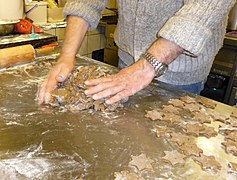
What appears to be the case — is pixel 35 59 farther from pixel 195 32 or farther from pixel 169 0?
pixel 195 32

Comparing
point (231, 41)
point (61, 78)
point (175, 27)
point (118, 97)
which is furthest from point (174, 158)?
point (231, 41)

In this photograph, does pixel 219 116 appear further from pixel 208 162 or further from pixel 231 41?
pixel 231 41

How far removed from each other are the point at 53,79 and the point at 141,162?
491mm

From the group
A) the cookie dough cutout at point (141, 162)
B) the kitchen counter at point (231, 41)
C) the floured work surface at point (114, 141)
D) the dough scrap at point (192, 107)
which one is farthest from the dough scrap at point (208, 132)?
the kitchen counter at point (231, 41)

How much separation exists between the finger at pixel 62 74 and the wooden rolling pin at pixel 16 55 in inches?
11.2

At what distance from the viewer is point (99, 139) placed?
799mm

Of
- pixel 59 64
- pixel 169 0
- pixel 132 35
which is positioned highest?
pixel 169 0

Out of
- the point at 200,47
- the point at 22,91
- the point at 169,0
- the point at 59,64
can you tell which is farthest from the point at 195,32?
the point at 22,91

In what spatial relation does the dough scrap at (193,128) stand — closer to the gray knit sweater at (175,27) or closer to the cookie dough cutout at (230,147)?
the cookie dough cutout at (230,147)

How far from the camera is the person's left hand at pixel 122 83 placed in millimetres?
935

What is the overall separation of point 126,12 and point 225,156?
26.8 inches

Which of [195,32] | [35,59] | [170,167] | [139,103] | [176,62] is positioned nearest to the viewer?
[170,167]

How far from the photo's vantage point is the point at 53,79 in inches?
41.1

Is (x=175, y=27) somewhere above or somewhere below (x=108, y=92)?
above
